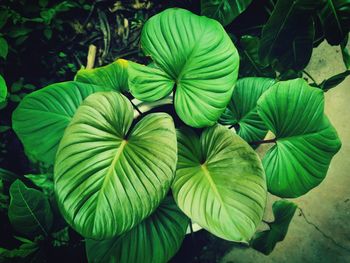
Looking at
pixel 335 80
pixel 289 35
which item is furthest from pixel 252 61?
pixel 335 80

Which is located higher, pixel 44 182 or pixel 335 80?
pixel 335 80

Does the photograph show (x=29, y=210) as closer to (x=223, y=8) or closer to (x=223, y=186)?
(x=223, y=186)

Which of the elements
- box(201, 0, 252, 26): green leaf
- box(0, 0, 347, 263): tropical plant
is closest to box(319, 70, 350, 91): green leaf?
box(0, 0, 347, 263): tropical plant

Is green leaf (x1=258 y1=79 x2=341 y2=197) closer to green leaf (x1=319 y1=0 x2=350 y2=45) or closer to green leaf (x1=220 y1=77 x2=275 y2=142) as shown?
green leaf (x1=220 y1=77 x2=275 y2=142)

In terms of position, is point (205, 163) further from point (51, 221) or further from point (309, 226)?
point (309, 226)

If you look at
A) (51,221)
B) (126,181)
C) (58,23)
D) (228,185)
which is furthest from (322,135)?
(58,23)

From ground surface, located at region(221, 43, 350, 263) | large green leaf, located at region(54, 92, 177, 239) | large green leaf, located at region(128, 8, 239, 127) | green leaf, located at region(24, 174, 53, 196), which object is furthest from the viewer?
ground surface, located at region(221, 43, 350, 263)
